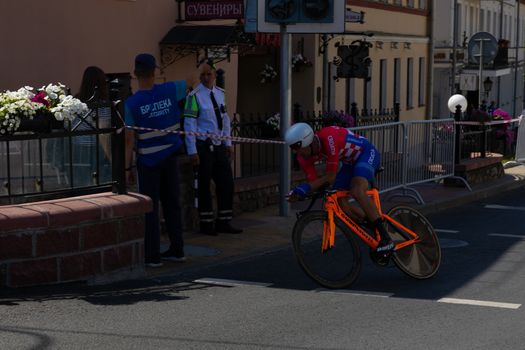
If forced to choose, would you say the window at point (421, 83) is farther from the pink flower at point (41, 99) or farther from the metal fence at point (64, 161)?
the pink flower at point (41, 99)

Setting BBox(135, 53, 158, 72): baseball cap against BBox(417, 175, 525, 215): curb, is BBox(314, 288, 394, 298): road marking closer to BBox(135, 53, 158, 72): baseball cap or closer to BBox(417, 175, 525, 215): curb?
BBox(135, 53, 158, 72): baseball cap

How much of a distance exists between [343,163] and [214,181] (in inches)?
114

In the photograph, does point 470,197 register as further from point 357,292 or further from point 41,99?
point 41,99

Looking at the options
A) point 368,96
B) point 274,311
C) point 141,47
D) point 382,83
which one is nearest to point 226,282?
point 274,311

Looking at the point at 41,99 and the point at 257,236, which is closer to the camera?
the point at 41,99

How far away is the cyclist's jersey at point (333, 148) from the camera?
28.0ft

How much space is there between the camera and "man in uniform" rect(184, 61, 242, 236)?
1108 centimetres

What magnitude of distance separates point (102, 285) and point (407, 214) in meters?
2.72

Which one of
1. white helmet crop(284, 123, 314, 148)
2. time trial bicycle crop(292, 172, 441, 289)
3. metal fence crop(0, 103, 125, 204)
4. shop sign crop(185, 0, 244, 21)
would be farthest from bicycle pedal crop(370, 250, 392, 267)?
shop sign crop(185, 0, 244, 21)

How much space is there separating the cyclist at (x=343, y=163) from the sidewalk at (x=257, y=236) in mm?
1617

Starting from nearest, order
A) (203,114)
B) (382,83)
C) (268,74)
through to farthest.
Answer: (203,114) < (268,74) < (382,83)

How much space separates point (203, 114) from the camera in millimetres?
11148

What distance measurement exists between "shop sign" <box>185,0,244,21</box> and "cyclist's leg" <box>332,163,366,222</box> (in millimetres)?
8143

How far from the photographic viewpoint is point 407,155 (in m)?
15.4
